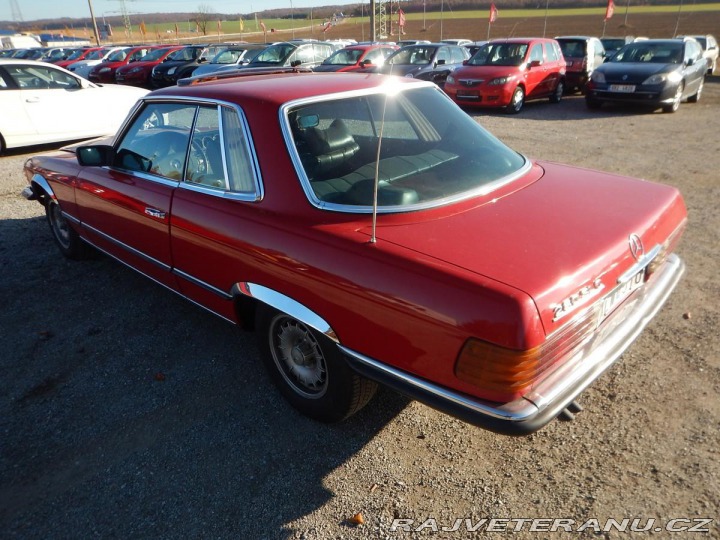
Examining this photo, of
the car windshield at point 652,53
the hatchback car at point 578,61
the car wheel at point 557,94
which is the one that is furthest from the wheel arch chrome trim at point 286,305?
the hatchback car at point 578,61

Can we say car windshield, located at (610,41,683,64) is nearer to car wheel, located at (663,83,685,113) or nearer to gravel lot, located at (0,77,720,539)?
car wheel, located at (663,83,685,113)

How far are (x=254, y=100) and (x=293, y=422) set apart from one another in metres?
1.74

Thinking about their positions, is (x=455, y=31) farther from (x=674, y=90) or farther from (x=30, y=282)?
(x=30, y=282)

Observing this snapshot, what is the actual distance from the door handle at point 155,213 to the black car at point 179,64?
14.1 m

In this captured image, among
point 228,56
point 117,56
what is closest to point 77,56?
point 117,56

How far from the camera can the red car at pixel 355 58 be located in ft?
45.7

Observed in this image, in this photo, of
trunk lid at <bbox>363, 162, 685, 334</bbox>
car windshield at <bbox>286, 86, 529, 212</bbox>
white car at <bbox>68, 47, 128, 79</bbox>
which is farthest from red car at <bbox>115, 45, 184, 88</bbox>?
trunk lid at <bbox>363, 162, 685, 334</bbox>

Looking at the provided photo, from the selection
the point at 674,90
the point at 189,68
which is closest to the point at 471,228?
the point at 674,90

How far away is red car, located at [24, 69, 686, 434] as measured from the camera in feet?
6.31

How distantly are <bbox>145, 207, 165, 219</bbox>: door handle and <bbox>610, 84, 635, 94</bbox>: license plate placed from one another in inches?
458

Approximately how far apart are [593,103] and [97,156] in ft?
39.4

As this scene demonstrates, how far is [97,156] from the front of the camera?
3.63 m

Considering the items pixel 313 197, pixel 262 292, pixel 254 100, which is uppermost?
pixel 254 100

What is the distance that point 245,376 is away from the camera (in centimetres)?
321
